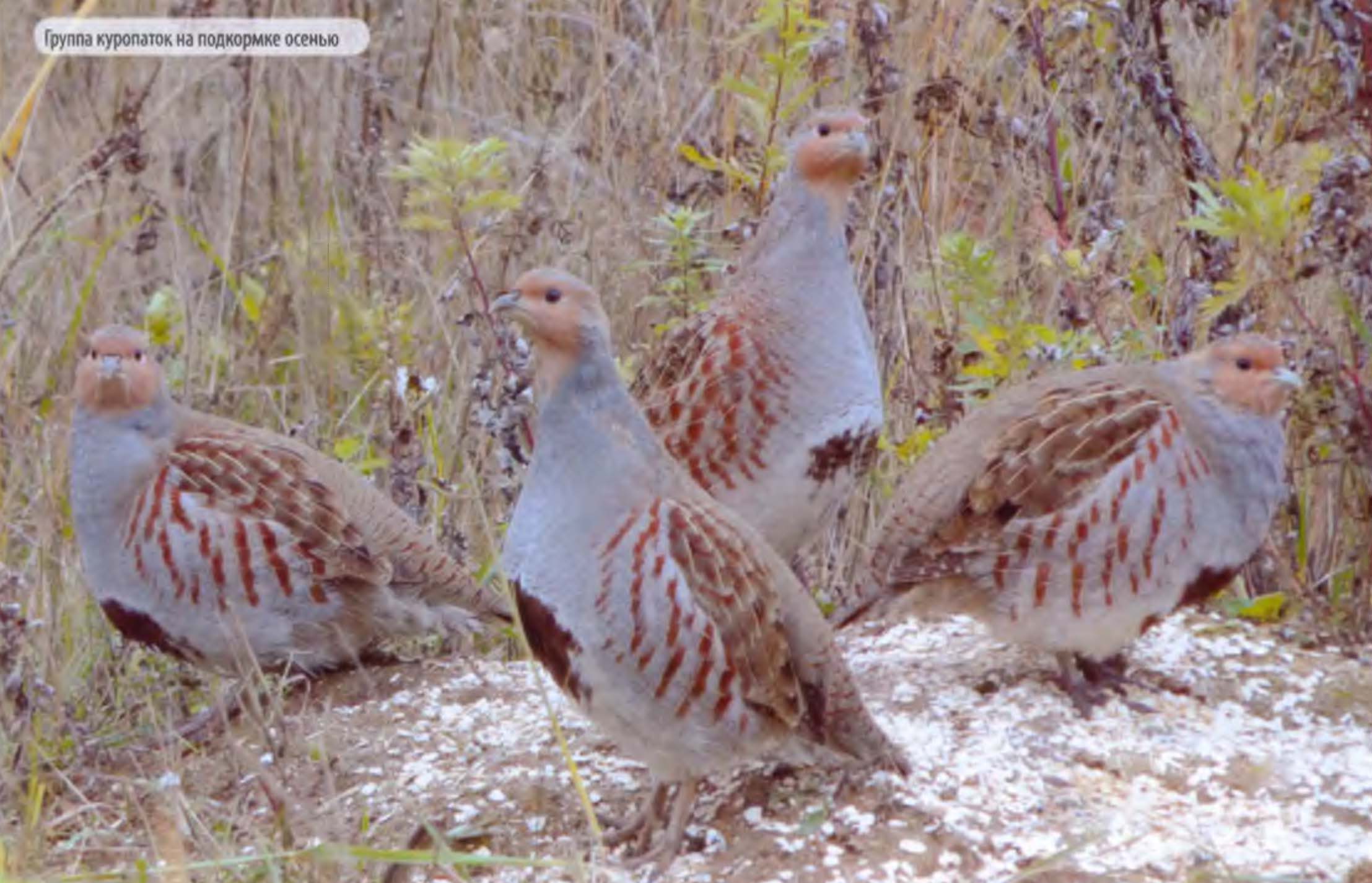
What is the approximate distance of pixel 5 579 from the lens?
4.28 m

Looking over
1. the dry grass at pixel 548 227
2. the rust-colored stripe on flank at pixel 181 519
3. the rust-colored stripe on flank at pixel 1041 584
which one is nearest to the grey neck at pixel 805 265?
the dry grass at pixel 548 227

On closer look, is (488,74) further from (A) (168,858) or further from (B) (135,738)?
(A) (168,858)

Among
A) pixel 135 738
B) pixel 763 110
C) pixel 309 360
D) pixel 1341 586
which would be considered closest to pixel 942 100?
pixel 763 110

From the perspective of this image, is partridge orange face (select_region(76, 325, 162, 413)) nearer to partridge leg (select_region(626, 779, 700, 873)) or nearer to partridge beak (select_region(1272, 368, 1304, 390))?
partridge leg (select_region(626, 779, 700, 873))

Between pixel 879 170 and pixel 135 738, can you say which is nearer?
pixel 135 738

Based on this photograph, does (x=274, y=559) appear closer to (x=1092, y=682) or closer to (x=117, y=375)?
(x=117, y=375)

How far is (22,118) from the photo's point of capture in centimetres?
565

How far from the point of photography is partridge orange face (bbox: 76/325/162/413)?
4.76 m

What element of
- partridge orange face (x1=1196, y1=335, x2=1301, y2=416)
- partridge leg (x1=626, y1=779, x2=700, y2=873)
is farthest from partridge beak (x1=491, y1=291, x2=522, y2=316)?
partridge orange face (x1=1196, y1=335, x2=1301, y2=416)

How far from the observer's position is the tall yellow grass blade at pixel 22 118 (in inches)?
208

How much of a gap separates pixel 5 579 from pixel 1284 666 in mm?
2757

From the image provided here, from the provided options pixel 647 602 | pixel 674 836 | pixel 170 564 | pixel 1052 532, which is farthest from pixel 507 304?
pixel 170 564

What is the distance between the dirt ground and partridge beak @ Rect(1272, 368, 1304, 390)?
0.68 meters

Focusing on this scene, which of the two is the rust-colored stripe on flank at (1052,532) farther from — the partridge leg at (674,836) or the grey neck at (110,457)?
the grey neck at (110,457)
